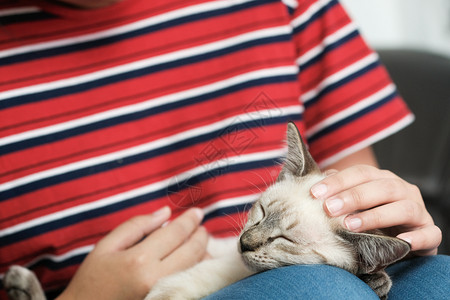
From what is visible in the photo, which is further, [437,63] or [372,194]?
[437,63]

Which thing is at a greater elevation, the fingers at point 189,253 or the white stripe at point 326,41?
the white stripe at point 326,41

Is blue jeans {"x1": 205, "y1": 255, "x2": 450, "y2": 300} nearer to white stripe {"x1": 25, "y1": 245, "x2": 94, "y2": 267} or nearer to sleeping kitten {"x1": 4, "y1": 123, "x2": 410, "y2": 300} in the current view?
sleeping kitten {"x1": 4, "y1": 123, "x2": 410, "y2": 300}

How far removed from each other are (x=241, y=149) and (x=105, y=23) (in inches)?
13.8

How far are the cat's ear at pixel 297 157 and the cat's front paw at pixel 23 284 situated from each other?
50 cm

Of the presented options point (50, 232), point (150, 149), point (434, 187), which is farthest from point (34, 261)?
point (434, 187)

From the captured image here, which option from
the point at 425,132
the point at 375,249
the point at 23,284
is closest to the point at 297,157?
the point at 375,249

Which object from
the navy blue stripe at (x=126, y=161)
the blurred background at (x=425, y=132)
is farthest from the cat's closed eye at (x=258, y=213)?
the blurred background at (x=425, y=132)

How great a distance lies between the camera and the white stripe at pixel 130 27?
0.82m

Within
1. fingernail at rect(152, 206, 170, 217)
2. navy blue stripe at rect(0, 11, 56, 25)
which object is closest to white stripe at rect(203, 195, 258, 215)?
fingernail at rect(152, 206, 170, 217)

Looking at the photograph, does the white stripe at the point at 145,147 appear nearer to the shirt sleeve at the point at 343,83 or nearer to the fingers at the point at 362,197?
the shirt sleeve at the point at 343,83

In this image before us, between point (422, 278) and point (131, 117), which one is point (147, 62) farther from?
point (422, 278)

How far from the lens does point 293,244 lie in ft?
2.16

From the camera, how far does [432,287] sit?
63cm

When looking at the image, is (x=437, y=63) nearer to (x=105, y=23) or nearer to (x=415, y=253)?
(x=415, y=253)
